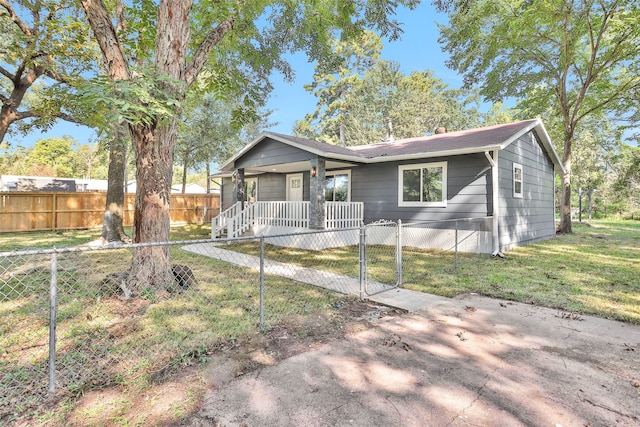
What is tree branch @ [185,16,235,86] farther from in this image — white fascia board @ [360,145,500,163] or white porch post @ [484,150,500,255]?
white porch post @ [484,150,500,255]

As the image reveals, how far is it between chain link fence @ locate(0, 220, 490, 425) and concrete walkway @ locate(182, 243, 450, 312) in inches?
1.4

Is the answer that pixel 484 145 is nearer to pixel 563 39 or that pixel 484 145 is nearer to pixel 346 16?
pixel 346 16

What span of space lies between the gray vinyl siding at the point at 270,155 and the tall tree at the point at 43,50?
A: 205 inches

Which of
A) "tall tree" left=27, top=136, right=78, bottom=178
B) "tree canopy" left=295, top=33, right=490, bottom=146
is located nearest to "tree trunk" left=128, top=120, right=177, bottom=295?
"tree canopy" left=295, top=33, right=490, bottom=146

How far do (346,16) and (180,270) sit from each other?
7.55m

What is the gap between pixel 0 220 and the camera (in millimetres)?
12977

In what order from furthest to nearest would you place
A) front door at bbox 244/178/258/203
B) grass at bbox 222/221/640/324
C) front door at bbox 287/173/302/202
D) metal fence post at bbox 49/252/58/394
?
front door at bbox 244/178/258/203 → front door at bbox 287/173/302/202 → grass at bbox 222/221/640/324 → metal fence post at bbox 49/252/58/394

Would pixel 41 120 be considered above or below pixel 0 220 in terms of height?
above

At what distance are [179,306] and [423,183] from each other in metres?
8.04

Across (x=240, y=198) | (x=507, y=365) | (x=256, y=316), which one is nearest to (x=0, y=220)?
(x=240, y=198)

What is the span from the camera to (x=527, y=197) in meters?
10.8

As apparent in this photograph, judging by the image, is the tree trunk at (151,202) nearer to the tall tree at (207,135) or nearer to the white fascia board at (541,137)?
the white fascia board at (541,137)

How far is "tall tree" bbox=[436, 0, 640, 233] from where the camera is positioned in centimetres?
1105

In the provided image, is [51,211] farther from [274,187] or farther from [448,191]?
[448,191]
